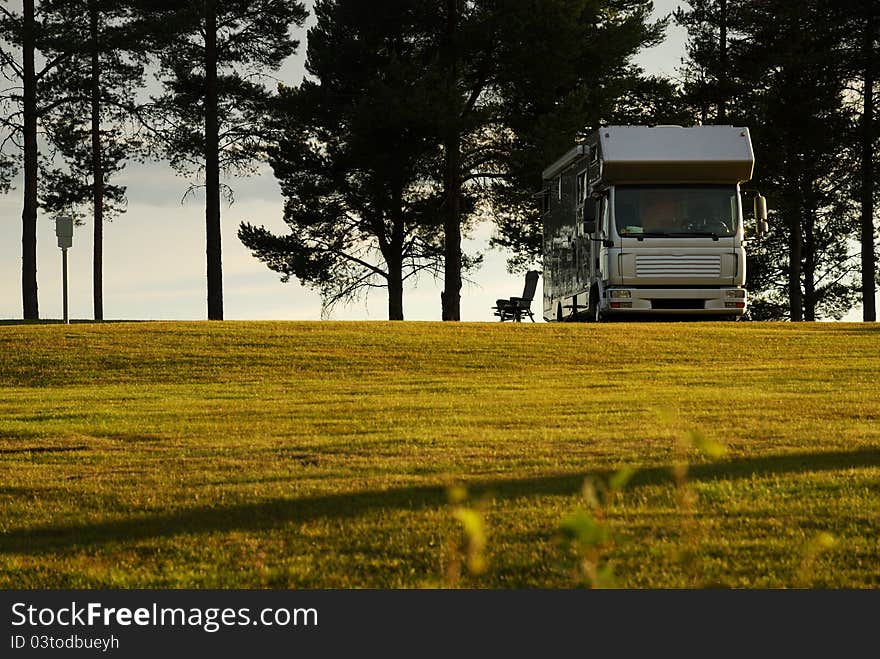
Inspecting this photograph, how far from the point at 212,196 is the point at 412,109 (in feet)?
20.4

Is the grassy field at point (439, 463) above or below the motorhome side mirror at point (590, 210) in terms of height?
below

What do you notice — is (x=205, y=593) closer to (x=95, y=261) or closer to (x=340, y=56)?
(x=340, y=56)

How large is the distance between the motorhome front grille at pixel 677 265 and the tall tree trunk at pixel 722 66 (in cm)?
2146

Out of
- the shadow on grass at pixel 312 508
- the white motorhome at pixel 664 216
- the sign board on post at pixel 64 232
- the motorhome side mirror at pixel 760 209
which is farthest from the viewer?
the sign board on post at pixel 64 232

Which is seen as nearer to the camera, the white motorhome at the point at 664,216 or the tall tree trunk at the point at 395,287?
the white motorhome at the point at 664,216

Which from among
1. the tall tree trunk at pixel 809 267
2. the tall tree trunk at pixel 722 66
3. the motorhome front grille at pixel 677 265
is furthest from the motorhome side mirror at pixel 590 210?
the tall tree trunk at pixel 809 267

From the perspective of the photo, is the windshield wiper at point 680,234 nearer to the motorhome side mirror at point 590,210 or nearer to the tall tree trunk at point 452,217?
the motorhome side mirror at point 590,210

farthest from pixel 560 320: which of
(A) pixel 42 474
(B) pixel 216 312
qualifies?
(A) pixel 42 474

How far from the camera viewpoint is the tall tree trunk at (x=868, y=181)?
41.5 m

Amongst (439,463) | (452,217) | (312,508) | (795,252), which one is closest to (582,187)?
(452,217)

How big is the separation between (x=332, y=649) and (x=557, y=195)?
80.6 ft

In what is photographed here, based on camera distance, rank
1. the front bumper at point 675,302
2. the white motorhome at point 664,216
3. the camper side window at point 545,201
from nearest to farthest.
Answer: the white motorhome at point 664,216
the front bumper at point 675,302
the camper side window at point 545,201

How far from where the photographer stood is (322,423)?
14328 mm

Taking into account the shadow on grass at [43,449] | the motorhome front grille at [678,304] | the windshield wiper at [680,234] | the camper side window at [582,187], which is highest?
the camper side window at [582,187]
